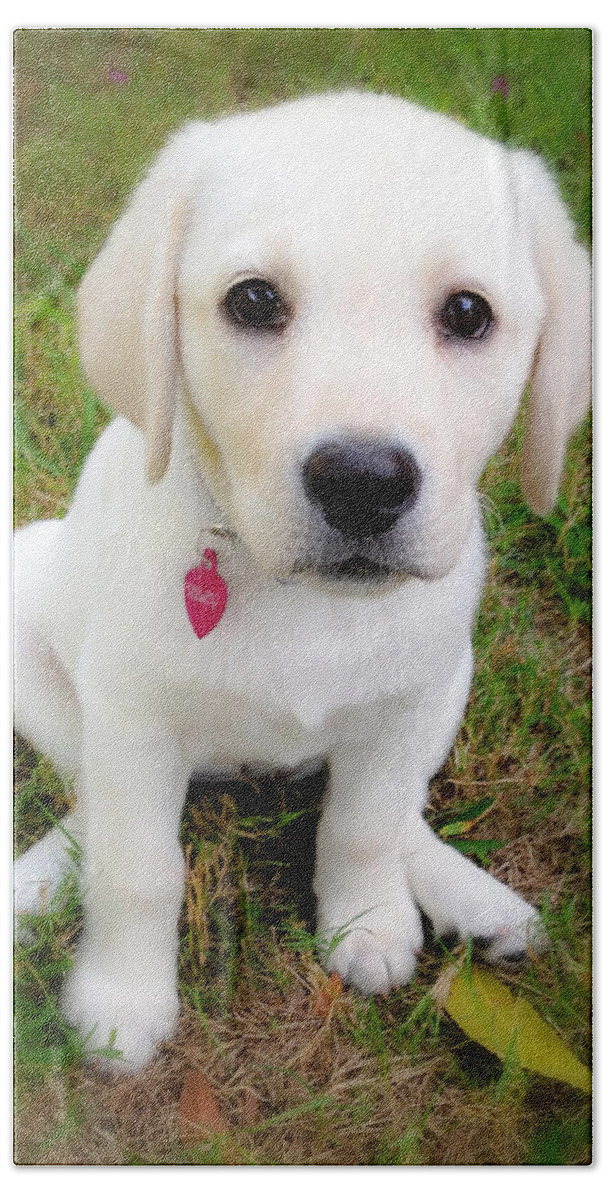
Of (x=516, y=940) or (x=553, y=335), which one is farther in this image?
(x=516, y=940)

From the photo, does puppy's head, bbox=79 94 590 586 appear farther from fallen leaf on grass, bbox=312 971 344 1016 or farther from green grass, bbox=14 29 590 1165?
fallen leaf on grass, bbox=312 971 344 1016

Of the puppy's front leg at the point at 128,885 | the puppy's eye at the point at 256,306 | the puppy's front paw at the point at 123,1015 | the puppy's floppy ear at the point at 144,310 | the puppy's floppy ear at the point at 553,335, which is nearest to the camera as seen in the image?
the puppy's eye at the point at 256,306

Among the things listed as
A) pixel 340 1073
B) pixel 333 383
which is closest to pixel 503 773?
pixel 340 1073

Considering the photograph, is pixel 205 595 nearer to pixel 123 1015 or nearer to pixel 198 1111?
pixel 123 1015

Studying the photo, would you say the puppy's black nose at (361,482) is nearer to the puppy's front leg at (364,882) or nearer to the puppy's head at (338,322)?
the puppy's head at (338,322)

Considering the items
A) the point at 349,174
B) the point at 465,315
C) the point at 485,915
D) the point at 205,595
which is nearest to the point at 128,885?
the point at 205,595

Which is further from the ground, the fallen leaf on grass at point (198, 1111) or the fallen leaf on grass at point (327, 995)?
the fallen leaf on grass at point (327, 995)

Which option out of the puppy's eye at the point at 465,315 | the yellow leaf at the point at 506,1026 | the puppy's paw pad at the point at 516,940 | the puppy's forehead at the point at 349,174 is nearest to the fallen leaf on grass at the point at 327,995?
the yellow leaf at the point at 506,1026

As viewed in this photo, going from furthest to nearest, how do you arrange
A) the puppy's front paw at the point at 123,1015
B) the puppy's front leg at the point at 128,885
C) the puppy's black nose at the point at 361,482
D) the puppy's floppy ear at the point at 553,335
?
1. the puppy's front paw at the point at 123,1015
2. the puppy's front leg at the point at 128,885
3. the puppy's floppy ear at the point at 553,335
4. the puppy's black nose at the point at 361,482
